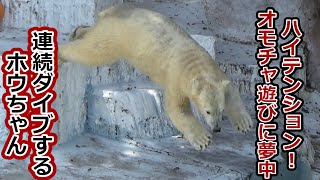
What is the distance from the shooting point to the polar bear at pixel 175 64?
2.88 metres

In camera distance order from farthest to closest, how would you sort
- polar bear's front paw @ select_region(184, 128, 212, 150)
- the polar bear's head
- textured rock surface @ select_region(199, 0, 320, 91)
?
textured rock surface @ select_region(199, 0, 320, 91) → polar bear's front paw @ select_region(184, 128, 212, 150) → the polar bear's head

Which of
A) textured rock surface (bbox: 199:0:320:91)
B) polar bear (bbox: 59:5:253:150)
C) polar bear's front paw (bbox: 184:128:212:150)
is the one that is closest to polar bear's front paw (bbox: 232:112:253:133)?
polar bear (bbox: 59:5:253:150)

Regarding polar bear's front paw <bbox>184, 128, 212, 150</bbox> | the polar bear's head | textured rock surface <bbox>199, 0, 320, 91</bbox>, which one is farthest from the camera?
textured rock surface <bbox>199, 0, 320, 91</bbox>

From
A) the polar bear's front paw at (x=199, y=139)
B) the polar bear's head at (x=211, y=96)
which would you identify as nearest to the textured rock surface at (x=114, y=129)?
the polar bear's front paw at (x=199, y=139)

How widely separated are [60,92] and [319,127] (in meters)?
2.16

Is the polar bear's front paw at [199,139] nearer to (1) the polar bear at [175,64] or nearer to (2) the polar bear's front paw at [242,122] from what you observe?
(1) the polar bear at [175,64]

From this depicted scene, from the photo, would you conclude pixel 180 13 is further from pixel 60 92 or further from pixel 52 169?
pixel 52 169

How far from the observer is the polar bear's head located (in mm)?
2850

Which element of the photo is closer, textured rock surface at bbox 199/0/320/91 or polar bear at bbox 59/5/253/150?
polar bear at bbox 59/5/253/150

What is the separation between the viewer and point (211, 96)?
2854 millimetres

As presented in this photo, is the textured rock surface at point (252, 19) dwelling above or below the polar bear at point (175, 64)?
above

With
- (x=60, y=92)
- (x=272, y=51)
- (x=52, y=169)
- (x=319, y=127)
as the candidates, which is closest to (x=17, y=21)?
(x=60, y=92)

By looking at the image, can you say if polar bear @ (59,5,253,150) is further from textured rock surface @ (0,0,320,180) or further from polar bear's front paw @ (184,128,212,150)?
textured rock surface @ (0,0,320,180)

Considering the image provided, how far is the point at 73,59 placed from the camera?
366cm
